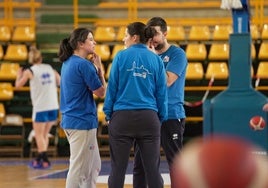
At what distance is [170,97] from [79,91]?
33.2 inches

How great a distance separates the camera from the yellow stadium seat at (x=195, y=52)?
13.9m

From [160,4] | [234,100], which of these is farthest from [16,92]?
[234,100]

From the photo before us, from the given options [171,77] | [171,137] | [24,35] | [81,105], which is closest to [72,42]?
[81,105]

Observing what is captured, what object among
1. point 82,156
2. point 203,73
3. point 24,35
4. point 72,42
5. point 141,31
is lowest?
point 203,73

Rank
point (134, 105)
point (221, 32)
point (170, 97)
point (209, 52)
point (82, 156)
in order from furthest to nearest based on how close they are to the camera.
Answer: point (221, 32)
point (209, 52)
point (170, 97)
point (82, 156)
point (134, 105)

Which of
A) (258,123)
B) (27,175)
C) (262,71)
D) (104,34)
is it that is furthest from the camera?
(104,34)

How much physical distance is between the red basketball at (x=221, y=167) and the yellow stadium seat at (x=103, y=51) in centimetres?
1244

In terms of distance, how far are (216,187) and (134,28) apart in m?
4.04

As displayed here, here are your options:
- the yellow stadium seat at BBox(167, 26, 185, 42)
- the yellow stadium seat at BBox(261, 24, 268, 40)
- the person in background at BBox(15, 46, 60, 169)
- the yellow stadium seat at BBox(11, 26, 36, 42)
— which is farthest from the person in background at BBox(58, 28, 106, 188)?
the yellow stadium seat at BBox(11, 26, 36, 42)

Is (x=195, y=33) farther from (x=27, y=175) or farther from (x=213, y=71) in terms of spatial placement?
(x=27, y=175)

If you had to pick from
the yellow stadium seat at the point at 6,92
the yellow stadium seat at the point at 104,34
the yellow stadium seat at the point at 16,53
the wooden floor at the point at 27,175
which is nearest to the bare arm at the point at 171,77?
the wooden floor at the point at 27,175

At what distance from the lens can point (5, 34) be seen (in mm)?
14711

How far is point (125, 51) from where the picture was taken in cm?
551

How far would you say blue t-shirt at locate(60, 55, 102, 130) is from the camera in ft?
19.3
